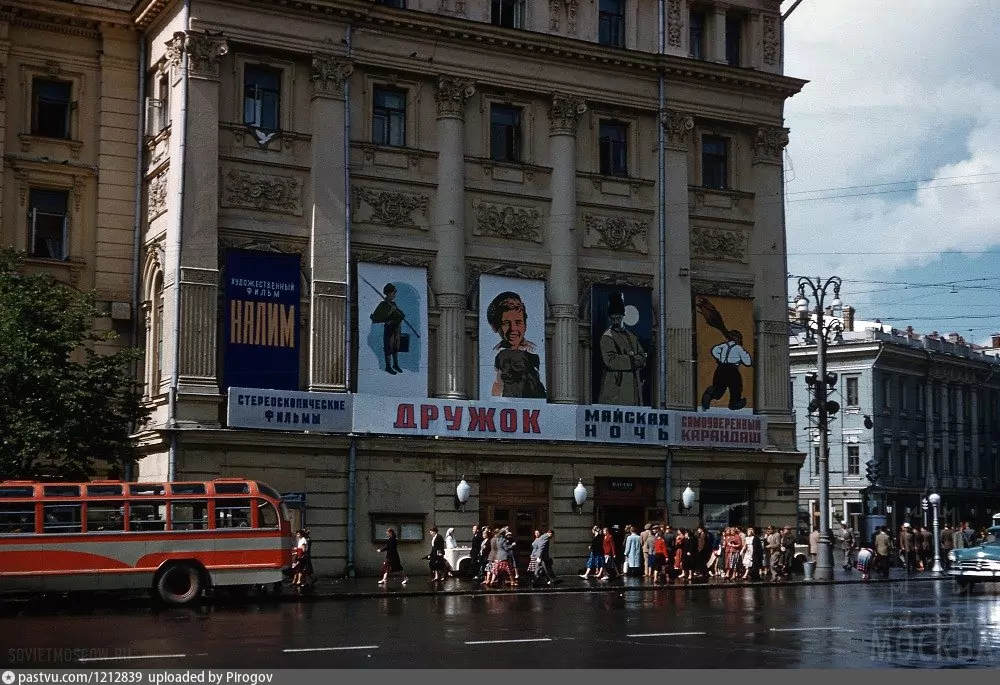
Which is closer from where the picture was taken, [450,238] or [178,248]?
[178,248]

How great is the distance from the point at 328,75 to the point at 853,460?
55520 millimetres

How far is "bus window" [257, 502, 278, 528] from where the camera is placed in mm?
31031

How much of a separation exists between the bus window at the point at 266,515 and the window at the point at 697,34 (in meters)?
24.6

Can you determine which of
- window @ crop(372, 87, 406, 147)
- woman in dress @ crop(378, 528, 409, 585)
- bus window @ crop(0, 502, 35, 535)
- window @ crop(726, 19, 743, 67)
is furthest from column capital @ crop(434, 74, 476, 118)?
bus window @ crop(0, 502, 35, 535)

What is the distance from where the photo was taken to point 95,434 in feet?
115

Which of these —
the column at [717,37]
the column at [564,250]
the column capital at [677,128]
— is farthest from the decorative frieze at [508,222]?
the column at [717,37]

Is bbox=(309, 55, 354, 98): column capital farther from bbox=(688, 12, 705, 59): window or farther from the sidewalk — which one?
the sidewalk

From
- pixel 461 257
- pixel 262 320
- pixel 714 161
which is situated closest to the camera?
pixel 262 320

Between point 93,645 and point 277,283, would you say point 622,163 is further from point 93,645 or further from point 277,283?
point 93,645

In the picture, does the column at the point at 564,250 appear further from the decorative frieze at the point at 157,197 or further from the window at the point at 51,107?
the window at the point at 51,107

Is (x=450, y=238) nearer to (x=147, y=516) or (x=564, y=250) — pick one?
(x=564, y=250)

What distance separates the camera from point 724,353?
153ft

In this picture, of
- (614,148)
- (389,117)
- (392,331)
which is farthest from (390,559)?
(614,148)
